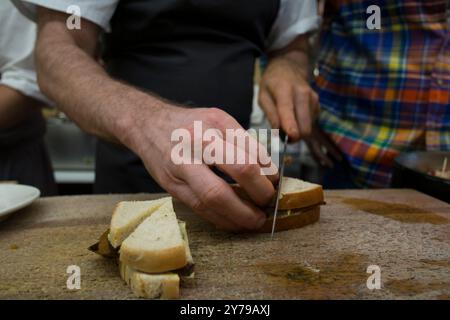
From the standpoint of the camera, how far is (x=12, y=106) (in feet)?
5.45

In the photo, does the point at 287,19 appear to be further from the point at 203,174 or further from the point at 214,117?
the point at 203,174

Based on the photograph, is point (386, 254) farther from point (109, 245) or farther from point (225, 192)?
point (109, 245)

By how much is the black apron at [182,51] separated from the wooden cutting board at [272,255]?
45 centimetres

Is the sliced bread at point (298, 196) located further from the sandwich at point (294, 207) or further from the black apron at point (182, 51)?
the black apron at point (182, 51)

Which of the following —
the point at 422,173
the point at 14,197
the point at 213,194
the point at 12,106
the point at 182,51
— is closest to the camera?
the point at 213,194

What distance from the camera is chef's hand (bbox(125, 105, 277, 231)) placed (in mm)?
862


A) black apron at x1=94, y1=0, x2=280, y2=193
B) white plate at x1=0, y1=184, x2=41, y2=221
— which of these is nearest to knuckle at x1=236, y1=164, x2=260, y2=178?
white plate at x1=0, y1=184, x2=41, y2=221

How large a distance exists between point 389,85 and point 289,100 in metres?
0.46

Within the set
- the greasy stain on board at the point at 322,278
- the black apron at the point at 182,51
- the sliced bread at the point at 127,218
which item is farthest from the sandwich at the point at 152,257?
the black apron at the point at 182,51

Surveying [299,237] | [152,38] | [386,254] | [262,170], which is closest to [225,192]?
[262,170]

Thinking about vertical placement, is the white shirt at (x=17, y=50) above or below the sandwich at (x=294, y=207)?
above

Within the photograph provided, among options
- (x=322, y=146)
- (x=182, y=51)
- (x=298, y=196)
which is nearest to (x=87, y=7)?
(x=182, y=51)

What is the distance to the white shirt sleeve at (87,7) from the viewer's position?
1.28 meters
